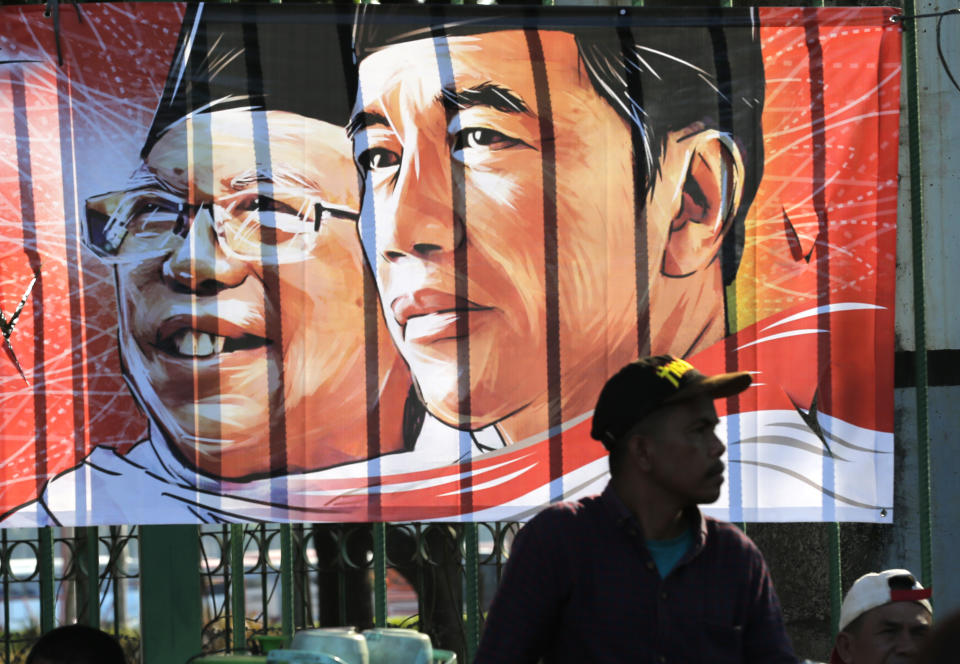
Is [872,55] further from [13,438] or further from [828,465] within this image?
[13,438]

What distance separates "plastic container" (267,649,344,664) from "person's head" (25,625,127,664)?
0.46 metres

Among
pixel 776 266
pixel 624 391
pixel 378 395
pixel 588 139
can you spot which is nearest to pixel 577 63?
pixel 588 139

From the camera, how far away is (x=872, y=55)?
4.06m

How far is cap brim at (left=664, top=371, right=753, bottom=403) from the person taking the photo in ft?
7.68

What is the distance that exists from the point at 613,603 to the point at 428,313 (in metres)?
1.78

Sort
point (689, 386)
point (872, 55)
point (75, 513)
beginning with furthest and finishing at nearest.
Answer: point (872, 55) → point (75, 513) → point (689, 386)

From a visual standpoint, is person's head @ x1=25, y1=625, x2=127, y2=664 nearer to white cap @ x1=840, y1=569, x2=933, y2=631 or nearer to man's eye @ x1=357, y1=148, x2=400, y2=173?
man's eye @ x1=357, y1=148, x2=400, y2=173

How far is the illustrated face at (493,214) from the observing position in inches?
153

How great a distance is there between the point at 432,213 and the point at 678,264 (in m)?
0.83

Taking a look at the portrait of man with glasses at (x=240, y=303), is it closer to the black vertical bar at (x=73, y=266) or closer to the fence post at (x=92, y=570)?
the black vertical bar at (x=73, y=266)

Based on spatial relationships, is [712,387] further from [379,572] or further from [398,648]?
[379,572]

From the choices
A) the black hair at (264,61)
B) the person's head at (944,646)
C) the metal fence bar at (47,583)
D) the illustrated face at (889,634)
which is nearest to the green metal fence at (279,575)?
the metal fence bar at (47,583)

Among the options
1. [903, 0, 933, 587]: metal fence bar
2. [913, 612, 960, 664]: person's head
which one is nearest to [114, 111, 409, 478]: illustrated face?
[903, 0, 933, 587]: metal fence bar

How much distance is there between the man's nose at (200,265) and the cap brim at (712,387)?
75.9 inches
